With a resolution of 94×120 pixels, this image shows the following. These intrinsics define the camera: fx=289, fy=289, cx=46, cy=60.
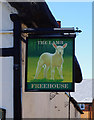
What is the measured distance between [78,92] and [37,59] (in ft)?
98.7

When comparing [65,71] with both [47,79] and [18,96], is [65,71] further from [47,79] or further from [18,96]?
[18,96]

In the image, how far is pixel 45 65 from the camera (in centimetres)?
723

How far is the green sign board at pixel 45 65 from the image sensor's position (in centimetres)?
709

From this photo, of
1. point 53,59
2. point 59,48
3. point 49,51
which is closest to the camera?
point 59,48

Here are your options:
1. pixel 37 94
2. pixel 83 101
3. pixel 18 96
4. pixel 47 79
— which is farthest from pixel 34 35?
pixel 83 101

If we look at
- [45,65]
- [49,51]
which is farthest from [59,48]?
[45,65]

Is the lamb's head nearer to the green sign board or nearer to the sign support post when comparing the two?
the green sign board

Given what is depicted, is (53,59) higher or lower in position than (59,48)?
lower

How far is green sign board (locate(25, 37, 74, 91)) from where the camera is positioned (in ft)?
23.3

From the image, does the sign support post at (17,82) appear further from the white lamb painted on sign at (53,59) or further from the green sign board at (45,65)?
the white lamb painted on sign at (53,59)

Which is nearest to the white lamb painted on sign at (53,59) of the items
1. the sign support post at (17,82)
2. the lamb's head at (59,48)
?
the lamb's head at (59,48)

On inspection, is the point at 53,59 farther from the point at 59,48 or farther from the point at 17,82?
the point at 17,82

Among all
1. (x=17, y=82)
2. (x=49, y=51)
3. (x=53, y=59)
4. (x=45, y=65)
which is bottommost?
(x=17, y=82)

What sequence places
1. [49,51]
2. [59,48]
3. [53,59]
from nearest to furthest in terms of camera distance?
[59,48], [49,51], [53,59]
